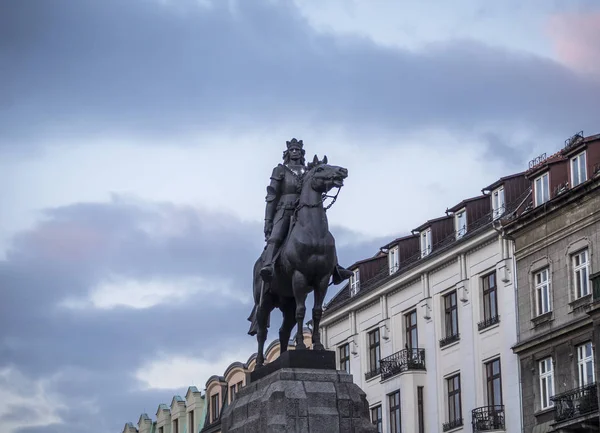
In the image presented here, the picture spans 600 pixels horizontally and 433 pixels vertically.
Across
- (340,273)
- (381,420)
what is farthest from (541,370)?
(340,273)

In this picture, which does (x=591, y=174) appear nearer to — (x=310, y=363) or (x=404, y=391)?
(x=404, y=391)

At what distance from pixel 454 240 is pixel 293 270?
126 ft

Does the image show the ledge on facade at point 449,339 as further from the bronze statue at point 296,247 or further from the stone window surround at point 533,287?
the bronze statue at point 296,247

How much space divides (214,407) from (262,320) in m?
61.4

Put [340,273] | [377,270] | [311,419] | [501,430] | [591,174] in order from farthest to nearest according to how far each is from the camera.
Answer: [377,270], [501,430], [591,174], [340,273], [311,419]

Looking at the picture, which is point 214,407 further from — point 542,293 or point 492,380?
point 542,293

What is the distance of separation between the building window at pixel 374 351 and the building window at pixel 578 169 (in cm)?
1789

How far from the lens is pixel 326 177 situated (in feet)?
104

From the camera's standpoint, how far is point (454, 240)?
69.7 m

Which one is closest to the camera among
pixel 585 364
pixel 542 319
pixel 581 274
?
pixel 585 364

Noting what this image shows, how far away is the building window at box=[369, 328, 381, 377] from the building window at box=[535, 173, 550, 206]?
15.0 metres

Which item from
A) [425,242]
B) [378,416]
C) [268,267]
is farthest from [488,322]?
[268,267]

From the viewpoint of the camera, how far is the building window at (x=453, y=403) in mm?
68125

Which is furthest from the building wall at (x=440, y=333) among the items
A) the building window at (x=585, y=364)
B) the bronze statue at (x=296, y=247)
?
the bronze statue at (x=296, y=247)
